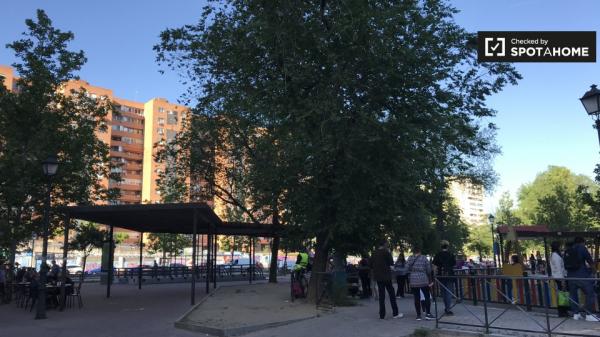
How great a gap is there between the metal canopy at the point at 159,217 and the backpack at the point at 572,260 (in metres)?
10.5

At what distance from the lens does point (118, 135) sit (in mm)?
97500

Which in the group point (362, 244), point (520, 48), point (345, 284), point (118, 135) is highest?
point (118, 135)

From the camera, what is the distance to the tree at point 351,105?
14.1m

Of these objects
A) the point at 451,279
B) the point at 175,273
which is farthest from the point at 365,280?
the point at 175,273

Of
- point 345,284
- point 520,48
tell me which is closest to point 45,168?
point 345,284

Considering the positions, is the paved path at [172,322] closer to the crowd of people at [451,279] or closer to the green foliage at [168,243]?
the crowd of people at [451,279]

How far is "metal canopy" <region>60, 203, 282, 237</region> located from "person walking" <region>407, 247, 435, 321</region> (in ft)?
24.3

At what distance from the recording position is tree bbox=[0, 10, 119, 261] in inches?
776

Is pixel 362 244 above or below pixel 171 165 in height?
below

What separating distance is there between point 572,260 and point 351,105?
741 cm

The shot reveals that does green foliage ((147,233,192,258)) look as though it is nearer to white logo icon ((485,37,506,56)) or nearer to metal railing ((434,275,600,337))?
metal railing ((434,275,600,337))

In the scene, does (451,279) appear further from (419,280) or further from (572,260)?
(572,260)

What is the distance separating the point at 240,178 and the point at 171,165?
547cm

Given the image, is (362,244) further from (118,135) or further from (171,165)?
(118,135)
